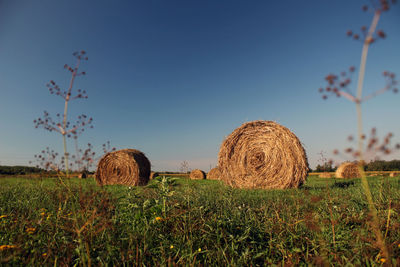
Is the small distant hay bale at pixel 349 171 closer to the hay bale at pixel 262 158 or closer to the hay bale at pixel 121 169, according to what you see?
the hay bale at pixel 262 158

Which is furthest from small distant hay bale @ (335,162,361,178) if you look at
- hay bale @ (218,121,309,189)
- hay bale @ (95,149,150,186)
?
hay bale @ (95,149,150,186)

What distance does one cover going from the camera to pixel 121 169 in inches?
513

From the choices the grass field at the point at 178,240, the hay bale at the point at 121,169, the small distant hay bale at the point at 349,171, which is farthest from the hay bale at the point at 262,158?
the small distant hay bale at the point at 349,171

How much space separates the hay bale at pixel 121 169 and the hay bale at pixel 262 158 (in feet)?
17.1

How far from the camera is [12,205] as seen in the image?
4121 mm

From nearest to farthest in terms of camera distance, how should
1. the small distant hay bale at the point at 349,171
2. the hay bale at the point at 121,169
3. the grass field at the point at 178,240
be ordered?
the grass field at the point at 178,240 < the hay bale at the point at 121,169 < the small distant hay bale at the point at 349,171

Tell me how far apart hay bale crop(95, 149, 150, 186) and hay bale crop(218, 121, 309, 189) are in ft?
17.1

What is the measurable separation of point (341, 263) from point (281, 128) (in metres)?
7.63

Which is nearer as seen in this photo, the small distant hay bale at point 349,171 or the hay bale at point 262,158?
the hay bale at point 262,158

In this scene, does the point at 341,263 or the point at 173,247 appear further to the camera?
the point at 173,247

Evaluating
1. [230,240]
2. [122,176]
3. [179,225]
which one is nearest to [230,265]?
[230,240]

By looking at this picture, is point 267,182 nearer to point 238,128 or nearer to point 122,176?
point 238,128

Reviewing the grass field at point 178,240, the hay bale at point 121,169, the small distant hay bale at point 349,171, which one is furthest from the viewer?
the small distant hay bale at point 349,171

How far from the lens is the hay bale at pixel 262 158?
9086 millimetres
